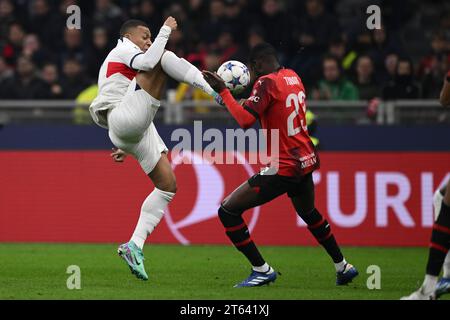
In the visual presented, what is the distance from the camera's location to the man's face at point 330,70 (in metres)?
16.3

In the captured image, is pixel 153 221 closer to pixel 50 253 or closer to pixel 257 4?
pixel 50 253

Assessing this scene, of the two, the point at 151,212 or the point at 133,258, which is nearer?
the point at 133,258

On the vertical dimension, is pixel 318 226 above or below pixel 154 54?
below

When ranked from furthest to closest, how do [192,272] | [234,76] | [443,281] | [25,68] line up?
[25,68], [192,272], [234,76], [443,281]

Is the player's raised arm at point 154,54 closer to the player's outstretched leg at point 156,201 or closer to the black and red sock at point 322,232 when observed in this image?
the player's outstretched leg at point 156,201

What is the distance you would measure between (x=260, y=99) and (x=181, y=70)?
822 mm

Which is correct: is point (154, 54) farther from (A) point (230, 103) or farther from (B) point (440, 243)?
(B) point (440, 243)

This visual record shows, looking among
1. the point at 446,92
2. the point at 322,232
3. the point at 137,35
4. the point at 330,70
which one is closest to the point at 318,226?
the point at 322,232

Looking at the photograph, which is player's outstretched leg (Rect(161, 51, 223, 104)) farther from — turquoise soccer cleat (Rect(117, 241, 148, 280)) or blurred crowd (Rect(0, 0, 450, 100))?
blurred crowd (Rect(0, 0, 450, 100))

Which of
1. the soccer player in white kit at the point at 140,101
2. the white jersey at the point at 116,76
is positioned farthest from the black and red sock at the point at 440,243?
the white jersey at the point at 116,76

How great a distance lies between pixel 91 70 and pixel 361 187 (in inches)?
215

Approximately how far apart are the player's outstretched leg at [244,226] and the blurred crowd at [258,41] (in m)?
6.50

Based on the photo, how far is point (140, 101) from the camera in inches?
389

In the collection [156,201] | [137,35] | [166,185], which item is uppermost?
[137,35]
